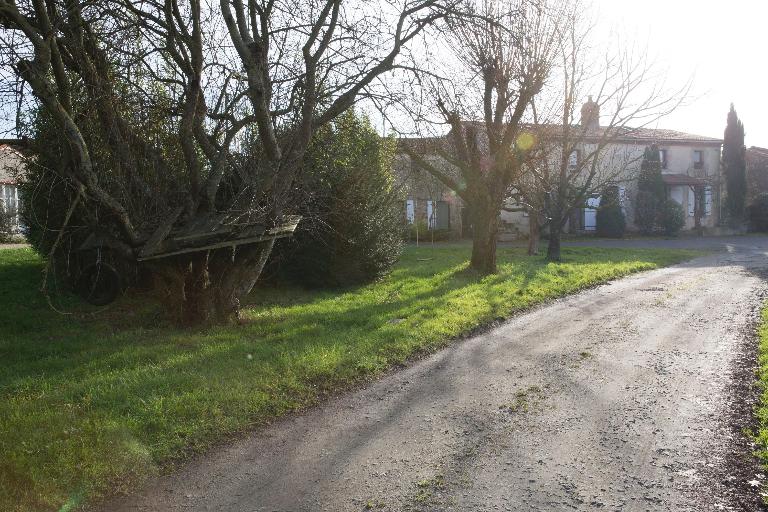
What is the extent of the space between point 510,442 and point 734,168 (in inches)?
1651

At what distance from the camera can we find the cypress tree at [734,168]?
3988 centimetres

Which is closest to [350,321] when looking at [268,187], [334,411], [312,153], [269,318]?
[269,318]

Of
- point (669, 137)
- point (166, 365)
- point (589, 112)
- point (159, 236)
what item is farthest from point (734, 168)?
point (166, 365)

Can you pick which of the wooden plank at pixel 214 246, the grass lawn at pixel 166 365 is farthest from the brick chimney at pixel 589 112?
the wooden plank at pixel 214 246

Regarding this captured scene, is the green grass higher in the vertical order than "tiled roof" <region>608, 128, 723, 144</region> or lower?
lower

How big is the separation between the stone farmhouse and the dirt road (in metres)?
21.3

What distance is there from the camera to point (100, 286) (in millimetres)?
11219

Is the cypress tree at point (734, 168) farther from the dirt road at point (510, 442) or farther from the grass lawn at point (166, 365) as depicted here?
the dirt road at point (510, 442)

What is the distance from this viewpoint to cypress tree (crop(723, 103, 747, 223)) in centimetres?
3988

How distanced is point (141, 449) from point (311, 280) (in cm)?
992

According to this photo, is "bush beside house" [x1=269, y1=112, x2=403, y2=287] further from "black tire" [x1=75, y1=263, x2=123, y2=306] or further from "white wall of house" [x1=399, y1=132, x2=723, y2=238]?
"white wall of house" [x1=399, y1=132, x2=723, y2=238]

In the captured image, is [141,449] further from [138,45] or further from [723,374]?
[138,45]

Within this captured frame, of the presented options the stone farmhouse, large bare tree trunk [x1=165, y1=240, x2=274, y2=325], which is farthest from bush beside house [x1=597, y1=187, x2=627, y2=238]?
large bare tree trunk [x1=165, y1=240, x2=274, y2=325]

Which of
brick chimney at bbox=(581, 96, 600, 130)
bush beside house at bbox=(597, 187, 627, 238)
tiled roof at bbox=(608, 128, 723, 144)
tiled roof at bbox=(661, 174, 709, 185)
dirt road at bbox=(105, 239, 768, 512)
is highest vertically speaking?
tiled roof at bbox=(608, 128, 723, 144)
